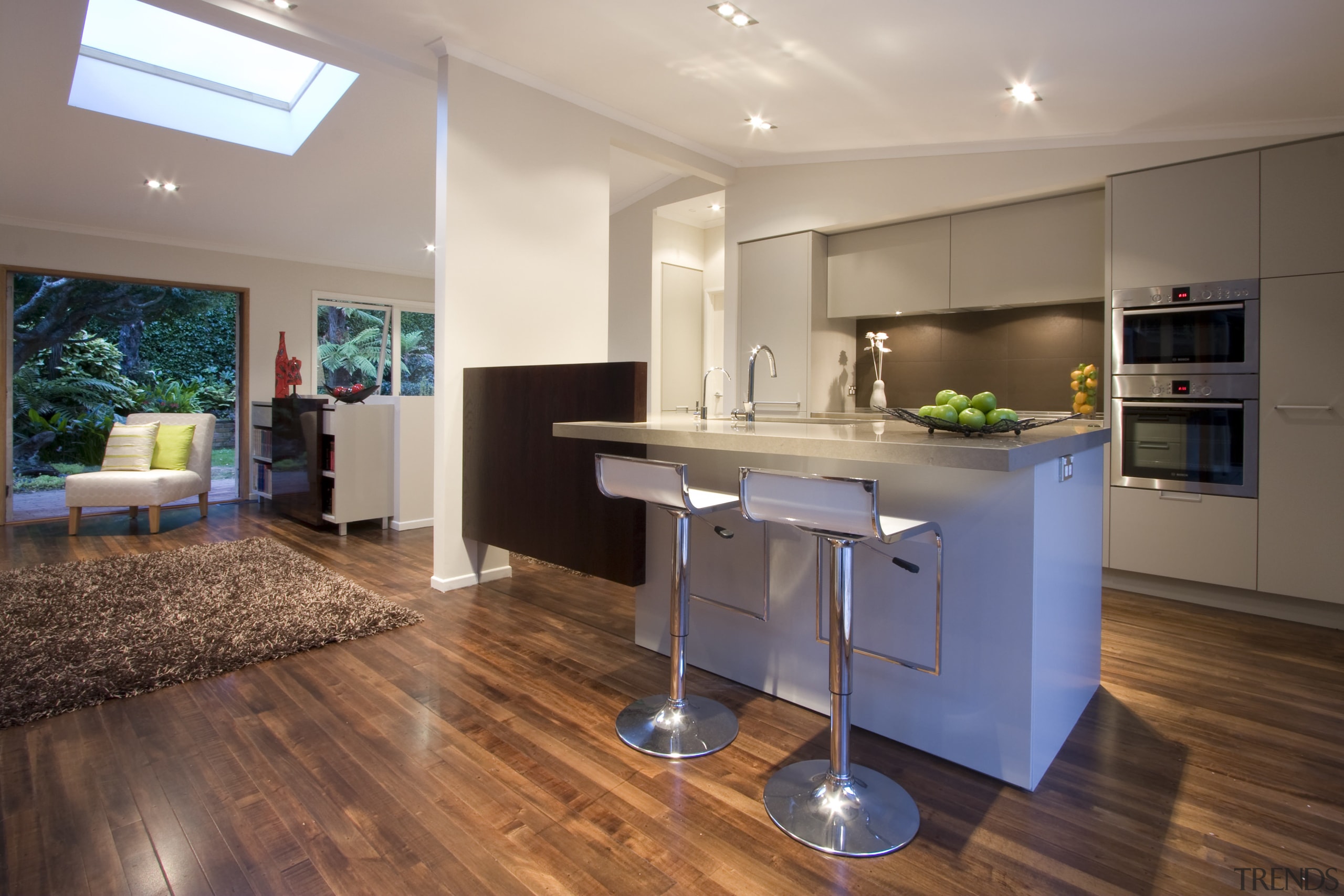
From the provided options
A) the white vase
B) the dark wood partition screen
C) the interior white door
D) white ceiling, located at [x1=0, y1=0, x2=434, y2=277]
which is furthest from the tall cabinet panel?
white ceiling, located at [x1=0, y1=0, x2=434, y2=277]

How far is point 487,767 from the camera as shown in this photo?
186 cm

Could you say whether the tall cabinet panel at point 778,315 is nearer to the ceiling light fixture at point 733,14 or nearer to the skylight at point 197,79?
the ceiling light fixture at point 733,14

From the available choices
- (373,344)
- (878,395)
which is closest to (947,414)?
(878,395)

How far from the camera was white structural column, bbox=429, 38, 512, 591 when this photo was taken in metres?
3.41

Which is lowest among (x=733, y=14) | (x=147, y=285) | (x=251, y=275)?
(x=147, y=285)

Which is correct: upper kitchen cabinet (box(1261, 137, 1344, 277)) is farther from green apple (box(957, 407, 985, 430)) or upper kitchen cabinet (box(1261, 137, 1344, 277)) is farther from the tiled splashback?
green apple (box(957, 407, 985, 430))

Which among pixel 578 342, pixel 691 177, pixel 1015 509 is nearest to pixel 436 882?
pixel 1015 509

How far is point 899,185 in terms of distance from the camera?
14.4 feet

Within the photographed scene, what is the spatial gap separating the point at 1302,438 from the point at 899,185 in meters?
2.52

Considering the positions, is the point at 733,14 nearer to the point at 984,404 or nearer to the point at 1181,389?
the point at 984,404

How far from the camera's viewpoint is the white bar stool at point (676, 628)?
1.93 m

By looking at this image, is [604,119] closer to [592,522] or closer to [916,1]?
[916,1]

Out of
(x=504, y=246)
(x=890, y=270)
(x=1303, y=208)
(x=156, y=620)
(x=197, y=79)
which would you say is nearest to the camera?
(x=156, y=620)

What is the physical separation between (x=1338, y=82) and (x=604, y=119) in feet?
11.3
